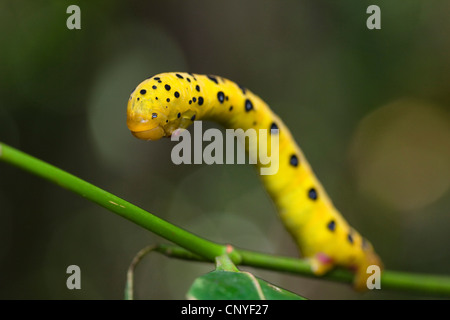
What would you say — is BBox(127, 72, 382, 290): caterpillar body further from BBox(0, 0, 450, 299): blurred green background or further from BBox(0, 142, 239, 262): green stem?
BBox(0, 0, 450, 299): blurred green background

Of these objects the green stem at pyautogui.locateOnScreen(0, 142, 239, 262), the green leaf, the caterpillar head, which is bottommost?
the green leaf

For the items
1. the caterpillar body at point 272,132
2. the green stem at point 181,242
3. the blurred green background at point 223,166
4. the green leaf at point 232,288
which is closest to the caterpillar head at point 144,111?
the caterpillar body at point 272,132

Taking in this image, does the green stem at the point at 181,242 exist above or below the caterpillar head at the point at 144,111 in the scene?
below

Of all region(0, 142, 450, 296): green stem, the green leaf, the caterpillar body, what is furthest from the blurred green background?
the green leaf

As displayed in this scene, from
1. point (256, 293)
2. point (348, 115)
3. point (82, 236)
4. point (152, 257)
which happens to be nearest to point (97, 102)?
point (82, 236)

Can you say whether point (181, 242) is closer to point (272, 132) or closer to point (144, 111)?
point (144, 111)

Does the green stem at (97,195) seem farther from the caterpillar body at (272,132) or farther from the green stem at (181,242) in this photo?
the caterpillar body at (272,132)
